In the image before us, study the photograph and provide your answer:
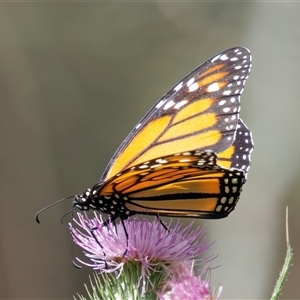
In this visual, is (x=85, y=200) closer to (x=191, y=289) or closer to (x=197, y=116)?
(x=197, y=116)

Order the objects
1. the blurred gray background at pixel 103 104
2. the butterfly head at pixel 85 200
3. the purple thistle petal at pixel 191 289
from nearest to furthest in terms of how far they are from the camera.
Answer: the purple thistle petal at pixel 191 289 → the butterfly head at pixel 85 200 → the blurred gray background at pixel 103 104

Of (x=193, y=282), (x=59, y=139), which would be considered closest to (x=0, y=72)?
(x=59, y=139)

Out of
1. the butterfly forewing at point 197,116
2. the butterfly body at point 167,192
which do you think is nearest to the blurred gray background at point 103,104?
the butterfly forewing at point 197,116

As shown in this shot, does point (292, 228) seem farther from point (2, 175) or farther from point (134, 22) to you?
point (2, 175)

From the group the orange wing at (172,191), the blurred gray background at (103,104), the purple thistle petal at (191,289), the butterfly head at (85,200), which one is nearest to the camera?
the purple thistle petal at (191,289)

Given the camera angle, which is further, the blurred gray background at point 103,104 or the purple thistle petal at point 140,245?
the blurred gray background at point 103,104

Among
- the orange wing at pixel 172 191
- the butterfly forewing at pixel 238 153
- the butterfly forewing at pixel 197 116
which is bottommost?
the orange wing at pixel 172 191

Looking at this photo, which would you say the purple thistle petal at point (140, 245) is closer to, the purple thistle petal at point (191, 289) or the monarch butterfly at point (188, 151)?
the monarch butterfly at point (188, 151)
